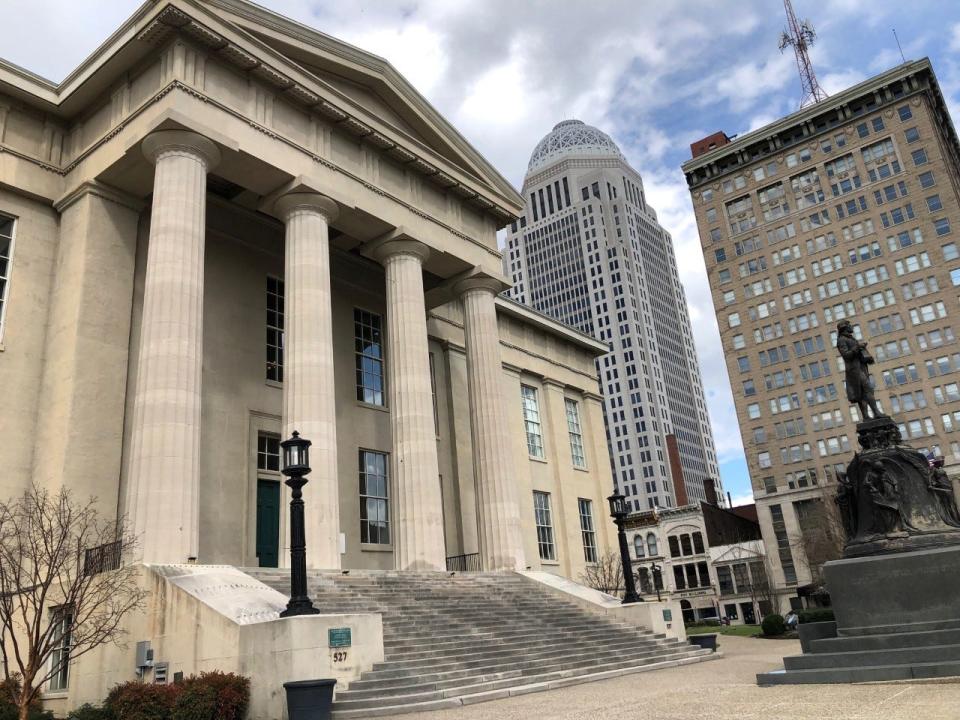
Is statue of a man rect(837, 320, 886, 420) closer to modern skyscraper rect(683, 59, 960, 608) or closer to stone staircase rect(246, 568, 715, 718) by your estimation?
stone staircase rect(246, 568, 715, 718)

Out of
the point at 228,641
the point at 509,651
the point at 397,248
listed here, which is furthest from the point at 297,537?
the point at 397,248

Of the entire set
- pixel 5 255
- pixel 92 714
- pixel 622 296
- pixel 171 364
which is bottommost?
pixel 92 714

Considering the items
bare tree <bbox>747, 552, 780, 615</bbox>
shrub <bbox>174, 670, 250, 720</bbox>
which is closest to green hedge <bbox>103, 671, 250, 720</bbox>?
shrub <bbox>174, 670, 250, 720</bbox>

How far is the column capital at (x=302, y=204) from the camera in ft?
78.9

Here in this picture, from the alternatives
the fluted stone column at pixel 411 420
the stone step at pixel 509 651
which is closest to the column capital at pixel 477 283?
the fluted stone column at pixel 411 420

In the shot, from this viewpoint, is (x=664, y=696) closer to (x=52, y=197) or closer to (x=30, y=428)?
(x=30, y=428)

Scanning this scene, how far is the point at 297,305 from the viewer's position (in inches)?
901

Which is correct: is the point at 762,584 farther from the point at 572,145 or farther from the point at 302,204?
the point at 572,145

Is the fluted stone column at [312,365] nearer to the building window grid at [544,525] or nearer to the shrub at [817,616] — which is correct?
the shrub at [817,616]

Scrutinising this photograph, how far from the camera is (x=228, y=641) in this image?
47.4 feet

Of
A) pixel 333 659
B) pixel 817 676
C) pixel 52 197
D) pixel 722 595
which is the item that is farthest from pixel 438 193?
pixel 722 595

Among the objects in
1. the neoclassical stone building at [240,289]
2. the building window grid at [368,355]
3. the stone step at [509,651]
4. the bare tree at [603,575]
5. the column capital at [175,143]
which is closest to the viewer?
the stone step at [509,651]

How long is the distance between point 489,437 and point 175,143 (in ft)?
48.2

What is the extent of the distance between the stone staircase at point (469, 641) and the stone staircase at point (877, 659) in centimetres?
580
